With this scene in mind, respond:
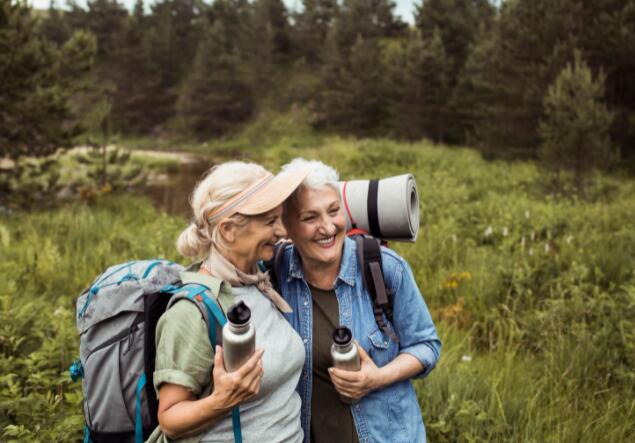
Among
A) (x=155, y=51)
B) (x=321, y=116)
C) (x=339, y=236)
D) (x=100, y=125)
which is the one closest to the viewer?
(x=339, y=236)

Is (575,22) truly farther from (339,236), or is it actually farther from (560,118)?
(339,236)

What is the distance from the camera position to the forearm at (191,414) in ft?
4.63

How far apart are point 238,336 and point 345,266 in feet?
2.33

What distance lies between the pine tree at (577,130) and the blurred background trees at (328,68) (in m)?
0.21

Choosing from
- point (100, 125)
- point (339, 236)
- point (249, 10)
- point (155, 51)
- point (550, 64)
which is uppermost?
point (249, 10)

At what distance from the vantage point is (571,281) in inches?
186

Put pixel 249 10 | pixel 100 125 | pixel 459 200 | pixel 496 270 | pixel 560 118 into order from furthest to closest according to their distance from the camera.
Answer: pixel 249 10 → pixel 100 125 → pixel 560 118 → pixel 459 200 → pixel 496 270

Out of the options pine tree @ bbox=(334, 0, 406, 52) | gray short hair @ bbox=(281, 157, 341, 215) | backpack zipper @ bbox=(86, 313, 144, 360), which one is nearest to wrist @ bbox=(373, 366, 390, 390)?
gray short hair @ bbox=(281, 157, 341, 215)

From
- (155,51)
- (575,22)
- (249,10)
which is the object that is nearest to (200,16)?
(249,10)

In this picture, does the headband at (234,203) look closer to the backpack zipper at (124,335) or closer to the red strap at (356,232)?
the backpack zipper at (124,335)

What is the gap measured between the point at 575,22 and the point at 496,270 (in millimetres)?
14575

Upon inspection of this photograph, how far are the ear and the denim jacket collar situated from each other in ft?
1.25

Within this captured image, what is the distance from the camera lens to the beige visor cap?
166 cm

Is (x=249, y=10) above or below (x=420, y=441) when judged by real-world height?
above
